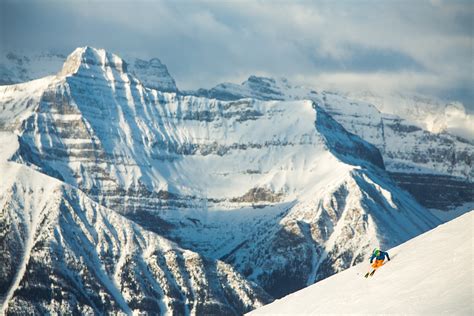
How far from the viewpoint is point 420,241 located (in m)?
100

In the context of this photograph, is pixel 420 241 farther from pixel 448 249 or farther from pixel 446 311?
pixel 446 311

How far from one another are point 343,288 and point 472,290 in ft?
59.1

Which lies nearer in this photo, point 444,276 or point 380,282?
point 444,276

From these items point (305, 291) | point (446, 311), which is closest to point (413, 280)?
point (446, 311)

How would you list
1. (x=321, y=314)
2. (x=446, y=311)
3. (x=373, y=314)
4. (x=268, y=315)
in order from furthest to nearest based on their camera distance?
(x=268, y=315), (x=321, y=314), (x=373, y=314), (x=446, y=311)

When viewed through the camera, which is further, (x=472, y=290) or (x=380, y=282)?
(x=380, y=282)

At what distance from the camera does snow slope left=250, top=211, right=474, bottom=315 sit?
80.1m

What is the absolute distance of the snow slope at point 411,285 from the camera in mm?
80125

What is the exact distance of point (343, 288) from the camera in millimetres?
95438

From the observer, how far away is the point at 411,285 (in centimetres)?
8619

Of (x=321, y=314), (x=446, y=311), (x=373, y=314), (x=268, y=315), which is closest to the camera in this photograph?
(x=446, y=311)

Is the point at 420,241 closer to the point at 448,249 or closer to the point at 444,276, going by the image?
the point at 448,249

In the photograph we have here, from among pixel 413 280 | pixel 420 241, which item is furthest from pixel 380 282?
pixel 420 241

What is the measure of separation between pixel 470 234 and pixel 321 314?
10877mm
